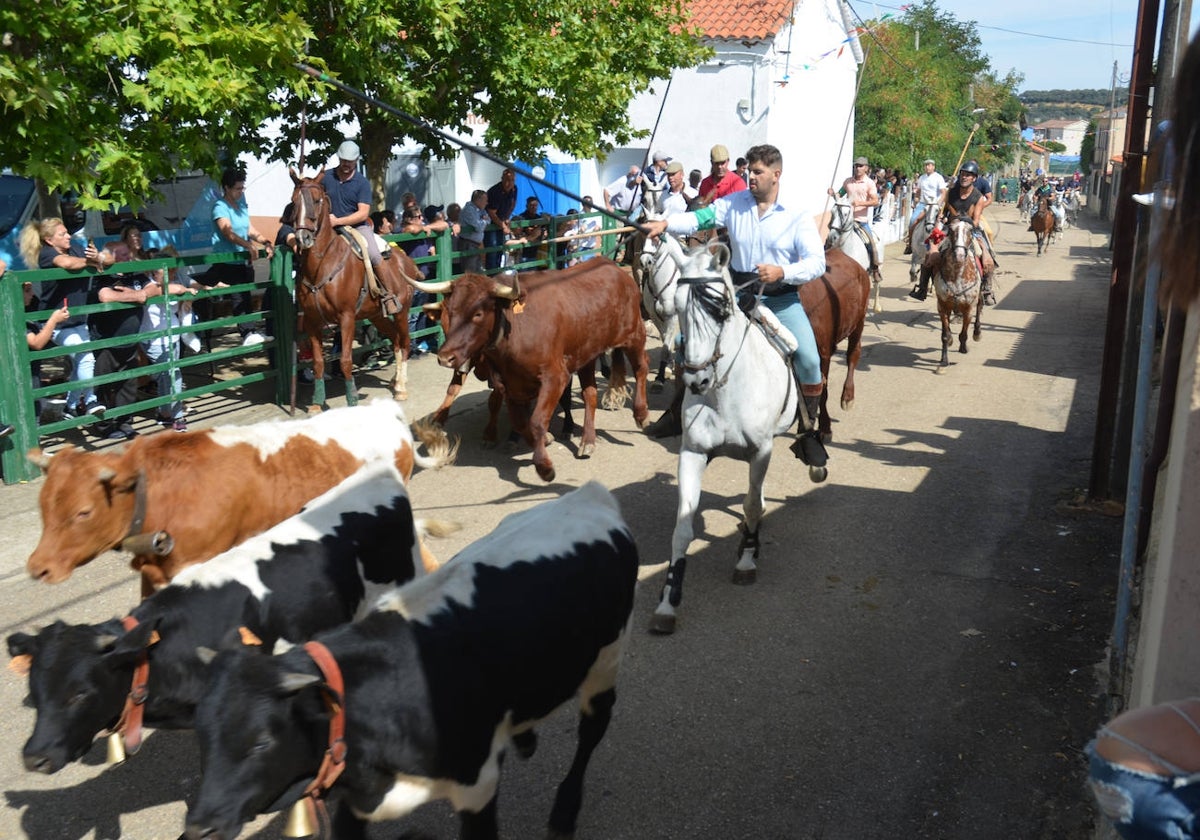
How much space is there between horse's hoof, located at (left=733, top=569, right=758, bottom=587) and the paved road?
0.06m

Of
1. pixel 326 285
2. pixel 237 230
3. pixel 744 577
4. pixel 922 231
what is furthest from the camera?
pixel 922 231

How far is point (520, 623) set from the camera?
3.49 meters

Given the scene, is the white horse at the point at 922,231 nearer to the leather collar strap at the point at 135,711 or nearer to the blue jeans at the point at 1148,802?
the leather collar strap at the point at 135,711

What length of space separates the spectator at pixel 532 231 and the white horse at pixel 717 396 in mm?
8542

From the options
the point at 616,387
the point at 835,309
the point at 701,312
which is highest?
the point at 701,312

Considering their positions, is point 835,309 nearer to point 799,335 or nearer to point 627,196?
point 799,335

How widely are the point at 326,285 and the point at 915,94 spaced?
107 feet

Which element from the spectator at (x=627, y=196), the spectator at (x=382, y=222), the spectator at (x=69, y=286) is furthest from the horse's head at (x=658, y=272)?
the spectator at (x=69, y=286)

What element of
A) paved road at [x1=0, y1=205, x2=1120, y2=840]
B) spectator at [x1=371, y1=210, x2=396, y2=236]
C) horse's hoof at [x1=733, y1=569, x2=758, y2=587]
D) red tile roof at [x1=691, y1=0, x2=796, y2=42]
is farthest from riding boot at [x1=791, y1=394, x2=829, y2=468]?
red tile roof at [x1=691, y1=0, x2=796, y2=42]

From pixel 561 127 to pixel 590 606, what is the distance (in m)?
11.4

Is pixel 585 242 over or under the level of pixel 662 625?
over

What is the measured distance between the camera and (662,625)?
5816 mm

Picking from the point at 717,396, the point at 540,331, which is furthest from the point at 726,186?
the point at 717,396

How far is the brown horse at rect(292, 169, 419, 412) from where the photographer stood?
10328mm
